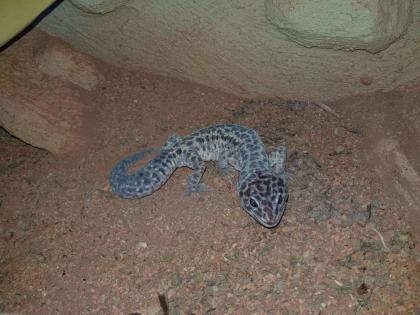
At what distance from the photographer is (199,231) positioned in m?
5.28

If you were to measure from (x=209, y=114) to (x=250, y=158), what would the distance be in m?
1.23

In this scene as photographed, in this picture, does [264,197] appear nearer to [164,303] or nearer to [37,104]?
[164,303]

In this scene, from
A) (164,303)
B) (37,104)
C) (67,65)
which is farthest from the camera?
(67,65)

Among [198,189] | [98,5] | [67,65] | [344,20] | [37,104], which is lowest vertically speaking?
[198,189]

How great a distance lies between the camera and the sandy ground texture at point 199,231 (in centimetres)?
460

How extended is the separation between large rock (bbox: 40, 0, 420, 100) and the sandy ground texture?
1.37 feet

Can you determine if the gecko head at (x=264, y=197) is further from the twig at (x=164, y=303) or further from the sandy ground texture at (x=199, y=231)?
the twig at (x=164, y=303)

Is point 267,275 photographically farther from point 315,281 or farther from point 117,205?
point 117,205

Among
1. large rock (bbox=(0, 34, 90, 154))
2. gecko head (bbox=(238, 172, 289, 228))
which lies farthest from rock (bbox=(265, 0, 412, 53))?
large rock (bbox=(0, 34, 90, 154))

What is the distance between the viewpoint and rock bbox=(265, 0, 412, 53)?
5.11m

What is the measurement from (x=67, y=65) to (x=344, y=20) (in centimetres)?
410

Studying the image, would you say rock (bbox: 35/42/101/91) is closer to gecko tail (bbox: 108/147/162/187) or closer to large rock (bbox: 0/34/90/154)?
large rock (bbox: 0/34/90/154)

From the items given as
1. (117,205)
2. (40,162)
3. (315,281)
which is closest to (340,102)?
(315,281)

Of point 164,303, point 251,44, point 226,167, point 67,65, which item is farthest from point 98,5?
point 164,303
